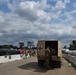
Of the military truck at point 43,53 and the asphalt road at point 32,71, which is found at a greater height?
the military truck at point 43,53

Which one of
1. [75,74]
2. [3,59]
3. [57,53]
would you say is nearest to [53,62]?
[57,53]

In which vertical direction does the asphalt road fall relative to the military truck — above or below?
below

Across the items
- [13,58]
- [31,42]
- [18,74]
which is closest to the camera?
[18,74]

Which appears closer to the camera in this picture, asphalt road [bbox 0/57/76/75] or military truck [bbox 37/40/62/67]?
asphalt road [bbox 0/57/76/75]

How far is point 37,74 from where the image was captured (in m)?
20.3

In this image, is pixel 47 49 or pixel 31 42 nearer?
pixel 47 49

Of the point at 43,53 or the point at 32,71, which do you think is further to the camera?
the point at 43,53

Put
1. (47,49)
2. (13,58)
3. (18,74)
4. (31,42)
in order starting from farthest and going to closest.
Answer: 1. (31,42)
2. (13,58)
3. (47,49)
4. (18,74)

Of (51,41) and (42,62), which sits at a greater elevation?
(51,41)

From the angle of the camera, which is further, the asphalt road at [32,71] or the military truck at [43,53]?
the military truck at [43,53]

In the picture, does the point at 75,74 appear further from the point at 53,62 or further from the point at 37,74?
the point at 53,62

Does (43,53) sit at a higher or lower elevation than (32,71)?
higher

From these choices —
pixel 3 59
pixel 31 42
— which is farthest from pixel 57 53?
pixel 31 42

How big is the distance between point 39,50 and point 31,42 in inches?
3834
